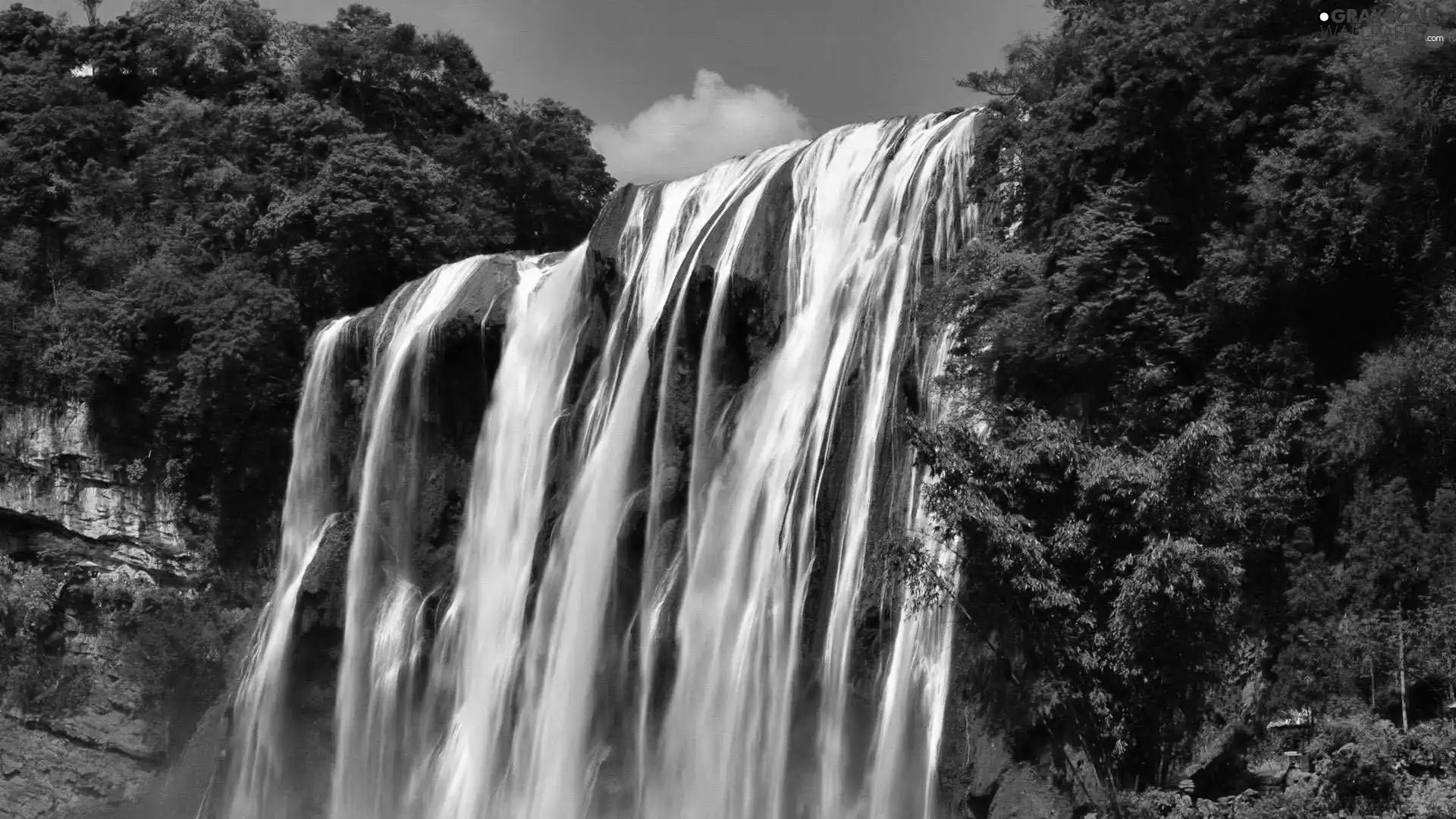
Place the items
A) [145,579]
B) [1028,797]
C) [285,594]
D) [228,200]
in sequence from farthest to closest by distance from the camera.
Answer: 1. [228,200]
2. [145,579]
3. [285,594]
4. [1028,797]

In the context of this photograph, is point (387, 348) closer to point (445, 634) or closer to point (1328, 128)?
point (445, 634)

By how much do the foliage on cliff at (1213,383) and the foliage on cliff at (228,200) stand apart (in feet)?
59.9

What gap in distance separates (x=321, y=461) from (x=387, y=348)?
9.38ft

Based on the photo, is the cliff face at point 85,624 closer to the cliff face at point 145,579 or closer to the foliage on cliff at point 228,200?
the cliff face at point 145,579

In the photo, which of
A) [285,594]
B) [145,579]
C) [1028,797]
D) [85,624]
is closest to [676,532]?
[1028,797]

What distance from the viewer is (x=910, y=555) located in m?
15.9

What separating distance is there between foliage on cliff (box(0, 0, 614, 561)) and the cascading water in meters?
5.85

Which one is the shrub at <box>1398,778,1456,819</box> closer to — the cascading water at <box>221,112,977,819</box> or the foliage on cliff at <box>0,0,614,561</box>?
the cascading water at <box>221,112,977,819</box>

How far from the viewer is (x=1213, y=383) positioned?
54.7ft

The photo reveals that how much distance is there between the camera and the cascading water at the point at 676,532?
18.4 meters

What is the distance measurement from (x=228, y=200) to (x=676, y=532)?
18.8m

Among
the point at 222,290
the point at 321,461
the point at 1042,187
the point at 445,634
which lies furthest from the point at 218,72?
the point at 1042,187

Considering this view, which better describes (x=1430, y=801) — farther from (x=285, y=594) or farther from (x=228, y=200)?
(x=228, y=200)

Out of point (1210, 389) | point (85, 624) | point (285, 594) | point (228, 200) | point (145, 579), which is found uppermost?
point (228, 200)
